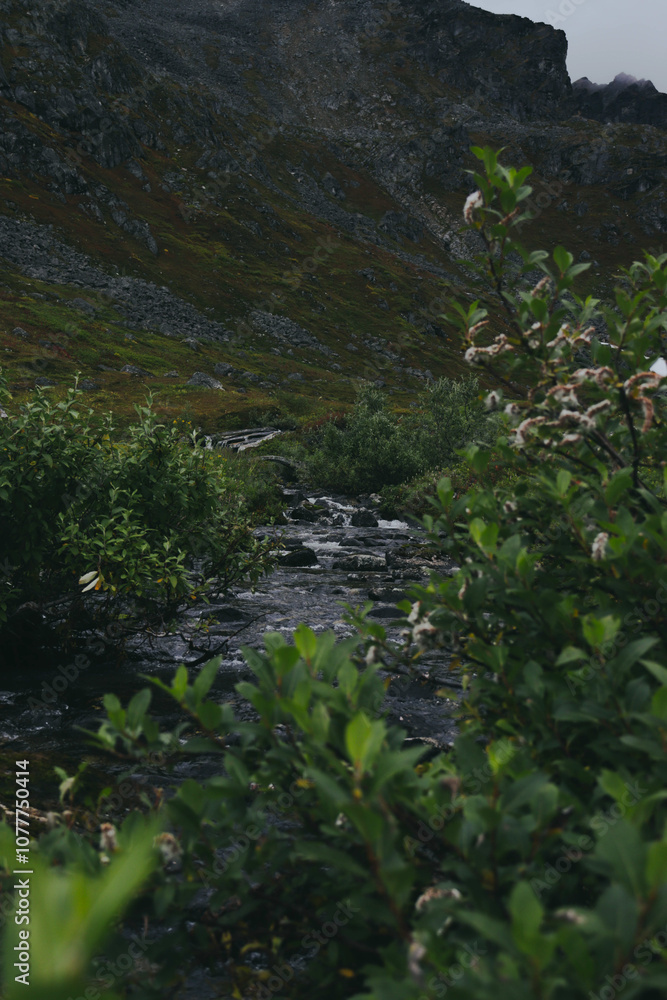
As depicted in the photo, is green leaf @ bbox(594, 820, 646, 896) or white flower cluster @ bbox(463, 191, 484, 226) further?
white flower cluster @ bbox(463, 191, 484, 226)

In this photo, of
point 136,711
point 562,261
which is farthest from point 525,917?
point 562,261

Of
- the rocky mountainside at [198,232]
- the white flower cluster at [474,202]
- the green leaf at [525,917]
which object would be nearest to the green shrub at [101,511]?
the white flower cluster at [474,202]

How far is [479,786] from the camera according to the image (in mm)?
2393

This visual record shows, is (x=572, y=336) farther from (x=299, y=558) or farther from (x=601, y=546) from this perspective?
(x=299, y=558)

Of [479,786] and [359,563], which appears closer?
[479,786]

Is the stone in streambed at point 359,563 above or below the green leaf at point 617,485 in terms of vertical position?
→ below

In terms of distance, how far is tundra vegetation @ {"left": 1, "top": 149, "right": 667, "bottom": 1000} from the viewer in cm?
147

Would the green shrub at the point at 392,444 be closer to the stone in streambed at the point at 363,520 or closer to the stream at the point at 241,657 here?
the stone in streambed at the point at 363,520

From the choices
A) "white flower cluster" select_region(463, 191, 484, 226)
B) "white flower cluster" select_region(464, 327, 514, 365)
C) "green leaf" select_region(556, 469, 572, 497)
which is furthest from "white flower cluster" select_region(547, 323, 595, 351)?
"green leaf" select_region(556, 469, 572, 497)

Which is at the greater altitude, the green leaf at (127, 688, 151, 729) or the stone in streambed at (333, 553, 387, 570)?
the green leaf at (127, 688, 151, 729)

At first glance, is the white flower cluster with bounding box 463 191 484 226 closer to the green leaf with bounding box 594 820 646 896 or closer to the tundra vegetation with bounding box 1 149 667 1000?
the tundra vegetation with bounding box 1 149 667 1000

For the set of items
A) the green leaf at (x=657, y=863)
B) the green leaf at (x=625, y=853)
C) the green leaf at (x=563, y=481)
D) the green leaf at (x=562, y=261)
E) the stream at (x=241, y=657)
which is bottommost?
the stream at (x=241, y=657)

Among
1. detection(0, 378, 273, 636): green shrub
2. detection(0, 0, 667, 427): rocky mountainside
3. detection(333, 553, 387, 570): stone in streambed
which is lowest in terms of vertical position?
detection(333, 553, 387, 570): stone in streambed

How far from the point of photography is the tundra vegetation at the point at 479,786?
1473mm
